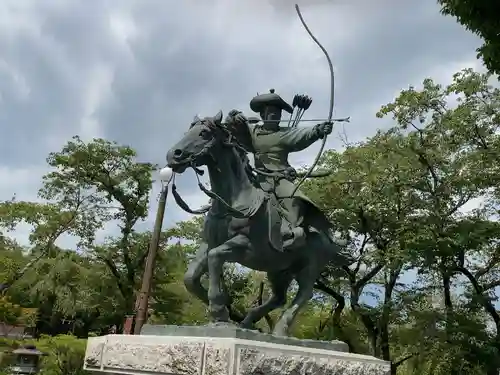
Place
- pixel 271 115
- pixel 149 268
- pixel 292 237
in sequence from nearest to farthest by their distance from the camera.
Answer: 1. pixel 292 237
2. pixel 271 115
3. pixel 149 268

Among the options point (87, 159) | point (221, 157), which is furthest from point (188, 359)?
point (87, 159)

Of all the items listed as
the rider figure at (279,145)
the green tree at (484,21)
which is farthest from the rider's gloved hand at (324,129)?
the green tree at (484,21)

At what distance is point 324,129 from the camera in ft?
20.8

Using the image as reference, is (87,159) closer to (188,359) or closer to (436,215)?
(436,215)

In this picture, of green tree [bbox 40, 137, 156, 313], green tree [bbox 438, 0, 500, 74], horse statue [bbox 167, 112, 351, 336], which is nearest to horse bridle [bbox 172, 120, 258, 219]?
horse statue [bbox 167, 112, 351, 336]

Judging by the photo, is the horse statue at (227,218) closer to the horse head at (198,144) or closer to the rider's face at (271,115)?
the horse head at (198,144)

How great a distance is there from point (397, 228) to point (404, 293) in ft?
6.80

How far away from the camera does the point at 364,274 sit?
1811 cm

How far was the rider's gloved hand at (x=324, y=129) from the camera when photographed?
249 inches

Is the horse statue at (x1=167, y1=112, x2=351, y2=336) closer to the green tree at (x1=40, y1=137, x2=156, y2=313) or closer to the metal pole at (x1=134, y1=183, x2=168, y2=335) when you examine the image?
the metal pole at (x1=134, y1=183, x2=168, y2=335)

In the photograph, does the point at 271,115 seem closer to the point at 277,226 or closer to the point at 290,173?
the point at 290,173

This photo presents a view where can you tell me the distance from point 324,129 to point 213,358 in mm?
2796

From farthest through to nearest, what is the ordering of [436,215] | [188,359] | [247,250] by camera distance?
[436,215] < [247,250] < [188,359]

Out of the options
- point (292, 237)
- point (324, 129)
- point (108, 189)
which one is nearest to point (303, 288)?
point (292, 237)
